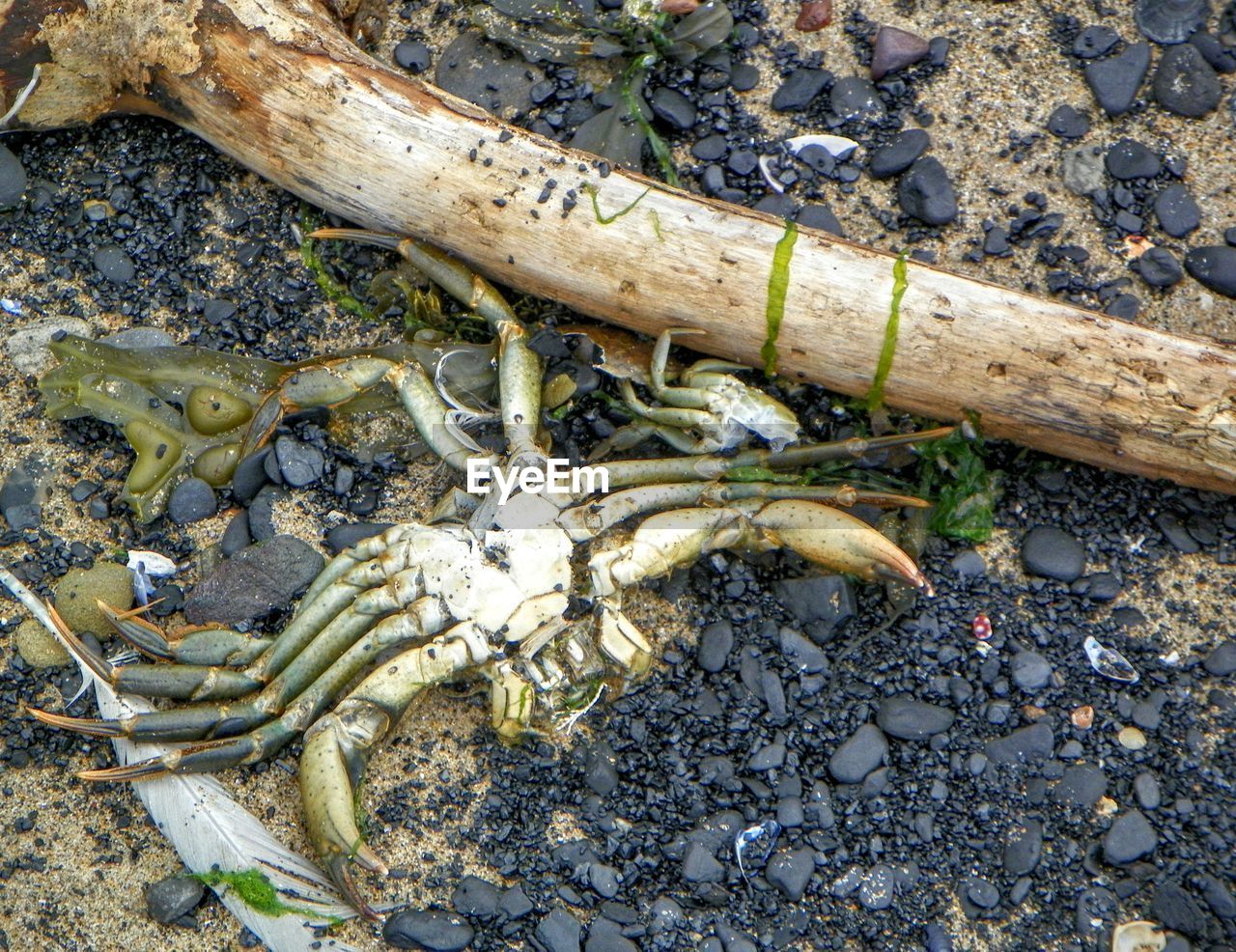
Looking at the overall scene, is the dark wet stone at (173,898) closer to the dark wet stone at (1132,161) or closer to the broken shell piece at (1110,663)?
the broken shell piece at (1110,663)

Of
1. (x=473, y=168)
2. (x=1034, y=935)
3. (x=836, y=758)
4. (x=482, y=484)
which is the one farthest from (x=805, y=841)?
(x=473, y=168)

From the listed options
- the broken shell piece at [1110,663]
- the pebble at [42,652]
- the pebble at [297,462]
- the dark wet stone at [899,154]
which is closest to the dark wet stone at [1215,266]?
the dark wet stone at [899,154]

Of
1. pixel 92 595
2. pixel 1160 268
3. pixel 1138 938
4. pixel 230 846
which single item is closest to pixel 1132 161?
pixel 1160 268

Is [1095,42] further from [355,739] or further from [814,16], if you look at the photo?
[355,739]

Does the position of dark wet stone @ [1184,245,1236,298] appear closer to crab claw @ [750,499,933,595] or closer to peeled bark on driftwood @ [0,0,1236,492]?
peeled bark on driftwood @ [0,0,1236,492]

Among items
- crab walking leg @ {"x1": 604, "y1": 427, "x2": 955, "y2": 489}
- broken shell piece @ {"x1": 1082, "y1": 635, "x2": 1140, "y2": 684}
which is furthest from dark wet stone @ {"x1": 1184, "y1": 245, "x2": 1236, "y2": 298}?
broken shell piece @ {"x1": 1082, "y1": 635, "x2": 1140, "y2": 684}

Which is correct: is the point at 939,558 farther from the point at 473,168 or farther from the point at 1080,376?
the point at 473,168
